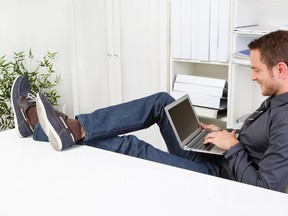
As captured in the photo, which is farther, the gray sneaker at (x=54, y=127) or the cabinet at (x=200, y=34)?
the cabinet at (x=200, y=34)

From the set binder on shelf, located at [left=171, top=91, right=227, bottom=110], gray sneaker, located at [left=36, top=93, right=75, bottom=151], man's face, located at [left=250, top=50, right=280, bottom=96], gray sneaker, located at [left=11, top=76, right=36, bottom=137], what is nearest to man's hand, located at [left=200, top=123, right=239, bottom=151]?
man's face, located at [left=250, top=50, right=280, bottom=96]

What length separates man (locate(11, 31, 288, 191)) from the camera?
1.66 meters

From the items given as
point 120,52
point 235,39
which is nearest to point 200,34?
point 235,39

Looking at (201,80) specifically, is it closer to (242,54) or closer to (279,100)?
(242,54)

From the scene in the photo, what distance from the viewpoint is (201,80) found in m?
2.93

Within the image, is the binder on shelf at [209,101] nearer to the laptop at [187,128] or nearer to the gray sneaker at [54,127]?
the laptop at [187,128]

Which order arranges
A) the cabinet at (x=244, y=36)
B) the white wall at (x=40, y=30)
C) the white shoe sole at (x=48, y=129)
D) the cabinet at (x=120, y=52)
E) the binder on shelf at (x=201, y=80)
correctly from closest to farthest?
the white shoe sole at (x=48, y=129) < the cabinet at (x=244, y=36) < the binder on shelf at (x=201, y=80) < the cabinet at (x=120, y=52) < the white wall at (x=40, y=30)

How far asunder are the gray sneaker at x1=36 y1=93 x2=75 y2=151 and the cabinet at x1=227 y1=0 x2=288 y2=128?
1.21 m

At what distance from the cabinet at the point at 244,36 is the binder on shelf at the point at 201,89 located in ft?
0.34

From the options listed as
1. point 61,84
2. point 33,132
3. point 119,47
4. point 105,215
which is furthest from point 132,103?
point 61,84

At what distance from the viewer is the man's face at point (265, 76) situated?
5.85 ft

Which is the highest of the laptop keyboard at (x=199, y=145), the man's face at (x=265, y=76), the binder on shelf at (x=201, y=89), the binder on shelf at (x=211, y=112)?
the man's face at (x=265, y=76)

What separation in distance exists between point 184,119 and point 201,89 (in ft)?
2.77

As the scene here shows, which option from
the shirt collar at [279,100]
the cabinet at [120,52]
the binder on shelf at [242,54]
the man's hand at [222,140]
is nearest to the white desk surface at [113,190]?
the man's hand at [222,140]
